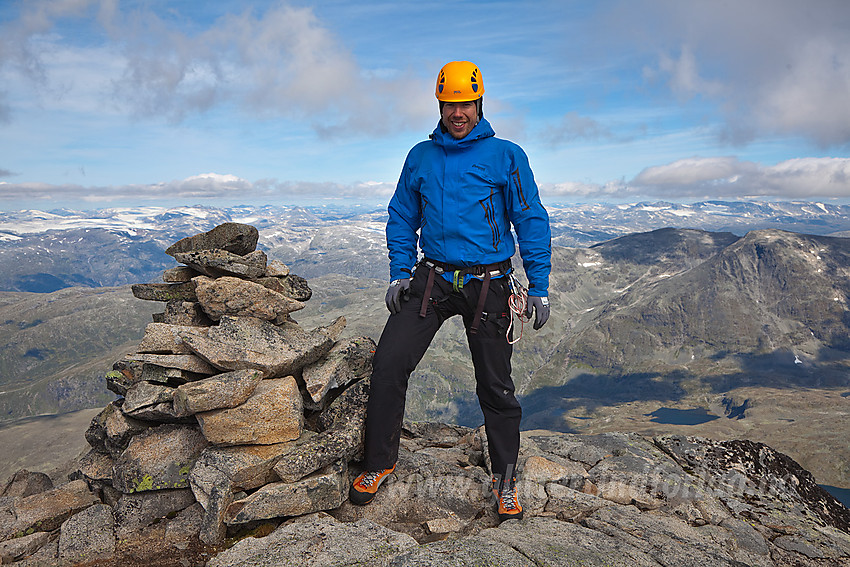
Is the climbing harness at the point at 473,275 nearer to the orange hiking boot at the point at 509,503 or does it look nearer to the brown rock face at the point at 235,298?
the orange hiking boot at the point at 509,503

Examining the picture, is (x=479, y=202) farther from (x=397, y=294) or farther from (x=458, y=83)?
(x=397, y=294)

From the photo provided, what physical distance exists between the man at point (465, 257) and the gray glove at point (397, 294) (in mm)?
22

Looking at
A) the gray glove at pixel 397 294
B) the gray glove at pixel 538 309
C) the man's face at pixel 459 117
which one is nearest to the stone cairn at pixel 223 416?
the gray glove at pixel 397 294

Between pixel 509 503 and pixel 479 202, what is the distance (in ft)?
21.4

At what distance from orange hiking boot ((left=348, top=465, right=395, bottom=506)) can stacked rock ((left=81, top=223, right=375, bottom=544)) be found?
0.25m

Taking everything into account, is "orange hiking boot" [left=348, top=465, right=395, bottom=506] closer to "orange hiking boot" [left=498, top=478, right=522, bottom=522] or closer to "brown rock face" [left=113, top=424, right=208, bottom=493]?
"orange hiking boot" [left=498, top=478, right=522, bottom=522]

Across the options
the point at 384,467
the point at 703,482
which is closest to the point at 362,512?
the point at 384,467

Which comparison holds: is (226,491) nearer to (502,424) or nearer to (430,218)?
(502,424)

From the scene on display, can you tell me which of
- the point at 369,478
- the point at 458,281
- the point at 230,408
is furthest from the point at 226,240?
the point at 369,478

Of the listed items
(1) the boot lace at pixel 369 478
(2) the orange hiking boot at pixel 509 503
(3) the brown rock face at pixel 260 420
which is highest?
(3) the brown rock face at pixel 260 420

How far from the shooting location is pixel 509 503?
33.2 feet

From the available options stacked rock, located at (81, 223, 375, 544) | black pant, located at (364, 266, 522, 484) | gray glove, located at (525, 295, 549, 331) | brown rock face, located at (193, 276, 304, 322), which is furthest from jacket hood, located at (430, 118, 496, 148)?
brown rock face, located at (193, 276, 304, 322)

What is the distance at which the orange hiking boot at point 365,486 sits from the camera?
10117 mm

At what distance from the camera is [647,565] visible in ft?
26.0
